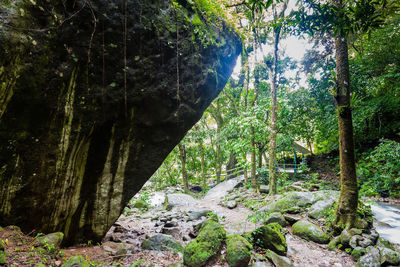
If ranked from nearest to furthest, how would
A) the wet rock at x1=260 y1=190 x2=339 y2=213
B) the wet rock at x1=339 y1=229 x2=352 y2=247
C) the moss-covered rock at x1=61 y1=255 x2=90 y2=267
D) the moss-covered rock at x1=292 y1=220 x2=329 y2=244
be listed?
the moss-covered rock at x1=61 y1=255 x2=90 y2=267, the wet rock at x1=339 y1=229 x2=352 y2=247, the moss-covered rock at x1=292 y1=220 x2=329 y2=244, the wet rock at x1=260 y1=190 x2=339 y2=213

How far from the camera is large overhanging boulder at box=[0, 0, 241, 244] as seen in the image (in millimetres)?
2682

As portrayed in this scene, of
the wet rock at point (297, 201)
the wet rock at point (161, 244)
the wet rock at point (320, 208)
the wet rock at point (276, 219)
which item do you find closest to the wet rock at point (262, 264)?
the wet rock at point (161, 244)

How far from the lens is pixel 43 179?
3021mm

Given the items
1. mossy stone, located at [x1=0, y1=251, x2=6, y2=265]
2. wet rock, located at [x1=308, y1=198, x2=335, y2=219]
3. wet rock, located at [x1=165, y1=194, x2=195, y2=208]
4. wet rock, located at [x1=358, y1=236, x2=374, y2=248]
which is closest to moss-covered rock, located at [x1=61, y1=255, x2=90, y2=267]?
mossy stone, located at [x1=0, y1=251, x2=6, y2=265]

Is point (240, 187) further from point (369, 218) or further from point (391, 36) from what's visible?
point (391, 36)

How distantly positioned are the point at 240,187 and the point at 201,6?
10.4 meters

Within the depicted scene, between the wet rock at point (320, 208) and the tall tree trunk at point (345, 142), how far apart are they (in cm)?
81

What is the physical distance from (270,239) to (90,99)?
447 cm

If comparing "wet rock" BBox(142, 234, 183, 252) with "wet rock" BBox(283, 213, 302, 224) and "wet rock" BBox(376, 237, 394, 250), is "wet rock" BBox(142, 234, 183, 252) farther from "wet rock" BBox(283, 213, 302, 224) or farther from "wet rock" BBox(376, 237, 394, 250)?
"wet rock" BBox(376, 237, 394, 250)

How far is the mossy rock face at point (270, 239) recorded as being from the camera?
3756mm

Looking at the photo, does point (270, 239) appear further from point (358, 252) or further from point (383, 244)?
point (383, 244)

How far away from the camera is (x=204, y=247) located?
339 cm

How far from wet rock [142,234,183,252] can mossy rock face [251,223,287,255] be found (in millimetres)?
1681

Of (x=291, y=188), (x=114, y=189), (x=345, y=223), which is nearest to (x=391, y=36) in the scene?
(x=291, y=188)
